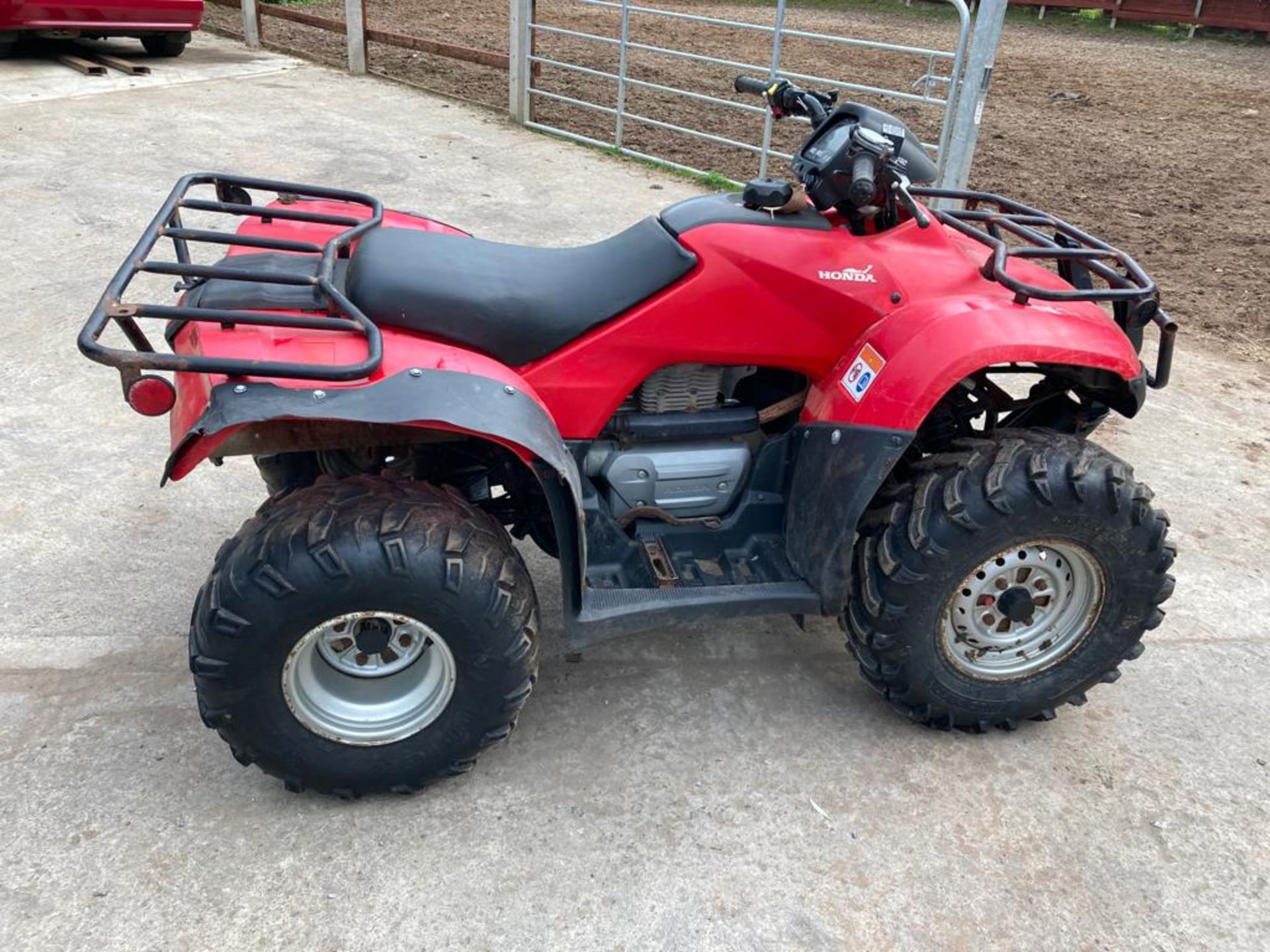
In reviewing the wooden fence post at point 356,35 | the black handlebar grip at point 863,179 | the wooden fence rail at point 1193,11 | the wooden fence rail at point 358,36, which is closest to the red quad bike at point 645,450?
the black handlebar grip at point 863,179

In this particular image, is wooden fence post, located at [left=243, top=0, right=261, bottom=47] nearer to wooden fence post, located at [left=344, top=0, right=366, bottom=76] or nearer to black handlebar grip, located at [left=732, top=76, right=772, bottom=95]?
wooden fence post, located at [left=344, top=0, right=366, bottom=76]

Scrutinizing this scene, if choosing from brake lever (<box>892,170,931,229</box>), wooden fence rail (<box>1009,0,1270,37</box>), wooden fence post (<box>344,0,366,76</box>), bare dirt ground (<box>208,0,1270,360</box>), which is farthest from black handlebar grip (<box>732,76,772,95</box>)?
wooden fence rail (<box>1009,0,1270,37</box>)

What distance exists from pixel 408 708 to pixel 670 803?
70cm

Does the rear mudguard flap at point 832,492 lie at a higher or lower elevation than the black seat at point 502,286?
lower

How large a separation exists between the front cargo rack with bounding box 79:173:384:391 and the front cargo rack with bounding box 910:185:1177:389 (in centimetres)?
159

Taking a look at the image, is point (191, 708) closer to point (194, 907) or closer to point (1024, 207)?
point (194, 907)

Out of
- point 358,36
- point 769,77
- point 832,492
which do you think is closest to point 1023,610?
point 832,492

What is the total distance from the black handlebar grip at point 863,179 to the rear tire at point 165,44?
10.0 meters

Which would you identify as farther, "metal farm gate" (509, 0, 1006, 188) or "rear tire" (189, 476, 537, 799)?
"metal farm gate" (509, 0, 1006, 188)

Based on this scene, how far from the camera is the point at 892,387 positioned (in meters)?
2.64

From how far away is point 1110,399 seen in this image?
9.86 ft

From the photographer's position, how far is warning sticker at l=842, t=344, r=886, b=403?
2.69 metres

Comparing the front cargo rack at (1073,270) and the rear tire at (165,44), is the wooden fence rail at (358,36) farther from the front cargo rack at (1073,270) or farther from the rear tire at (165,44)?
the front cargo rack at (1073,270)

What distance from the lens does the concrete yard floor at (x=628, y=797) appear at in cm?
239
